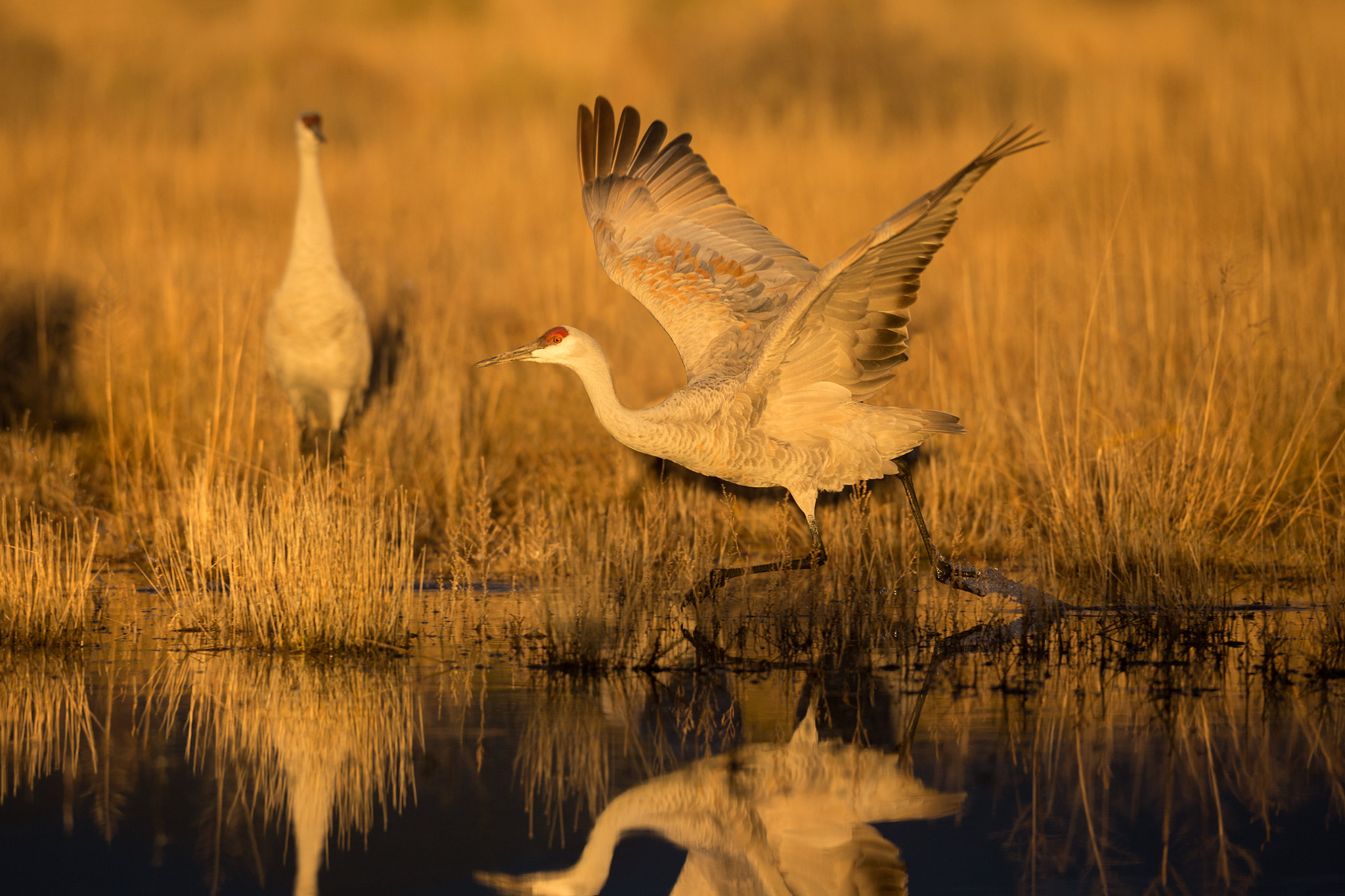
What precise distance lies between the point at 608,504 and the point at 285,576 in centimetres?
311

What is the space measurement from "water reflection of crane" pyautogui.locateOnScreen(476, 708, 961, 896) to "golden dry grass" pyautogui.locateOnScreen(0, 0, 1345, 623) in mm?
1542

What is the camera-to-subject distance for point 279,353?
930 centimetres

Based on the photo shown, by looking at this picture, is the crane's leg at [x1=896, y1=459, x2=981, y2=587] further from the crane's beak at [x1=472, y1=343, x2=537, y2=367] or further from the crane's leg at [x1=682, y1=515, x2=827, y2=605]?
the crane's beak at [x1=472, y1=343, x2=537, y2=367]

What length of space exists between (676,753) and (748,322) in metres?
3.43

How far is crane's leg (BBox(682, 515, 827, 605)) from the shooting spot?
6066 millimetres

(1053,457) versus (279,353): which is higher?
(279,353)

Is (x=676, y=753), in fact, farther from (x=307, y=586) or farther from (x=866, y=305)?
(x=866, y=305)

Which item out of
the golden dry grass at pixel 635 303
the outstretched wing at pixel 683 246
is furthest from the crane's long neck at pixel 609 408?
the outstretched wing at pixel 683 246

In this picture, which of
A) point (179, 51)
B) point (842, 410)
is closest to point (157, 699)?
point (842, 410)

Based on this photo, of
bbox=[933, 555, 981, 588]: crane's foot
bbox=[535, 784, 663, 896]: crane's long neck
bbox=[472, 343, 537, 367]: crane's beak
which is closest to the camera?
→ bbox=[535, 784, 663, 896]: crane's long neck

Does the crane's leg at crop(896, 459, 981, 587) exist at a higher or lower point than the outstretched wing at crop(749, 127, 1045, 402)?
lower

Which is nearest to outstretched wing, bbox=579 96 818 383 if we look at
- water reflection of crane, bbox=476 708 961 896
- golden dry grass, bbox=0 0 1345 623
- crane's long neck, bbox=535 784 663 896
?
golden dry grass, bbox=0 0 1345 623

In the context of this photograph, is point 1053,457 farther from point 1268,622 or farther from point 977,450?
point 1268,622

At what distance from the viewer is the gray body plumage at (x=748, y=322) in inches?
234
